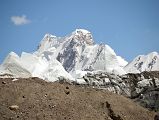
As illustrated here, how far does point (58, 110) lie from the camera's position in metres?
18.7

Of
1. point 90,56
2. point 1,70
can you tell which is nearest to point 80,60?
point 90,56

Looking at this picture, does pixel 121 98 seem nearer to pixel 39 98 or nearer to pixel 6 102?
pixel 39 98

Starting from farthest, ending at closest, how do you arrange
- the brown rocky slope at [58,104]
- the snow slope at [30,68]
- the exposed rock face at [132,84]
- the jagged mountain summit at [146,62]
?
the jagged mountain summit at [146,62] < the snow slope at [30,68] < the exposed rock face at [132,84] < the brown rocky slope at [58,104]

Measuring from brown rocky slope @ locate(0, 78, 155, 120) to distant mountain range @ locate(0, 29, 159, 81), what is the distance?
1231 cm

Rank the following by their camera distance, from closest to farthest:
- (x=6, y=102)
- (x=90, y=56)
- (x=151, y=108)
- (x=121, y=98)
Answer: (x=6, y=102)
(x=121, y=98)
(x=151, y=108)
(x=90, y=56)

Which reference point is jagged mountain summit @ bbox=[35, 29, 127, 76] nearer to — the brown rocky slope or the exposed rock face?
the exposed rock face

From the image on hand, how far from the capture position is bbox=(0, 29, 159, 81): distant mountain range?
40938mm

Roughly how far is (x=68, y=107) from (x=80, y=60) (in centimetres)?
11458

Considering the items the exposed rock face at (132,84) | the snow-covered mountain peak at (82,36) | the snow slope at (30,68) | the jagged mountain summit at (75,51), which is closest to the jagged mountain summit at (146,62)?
the jagged mountain summit at (75,51)

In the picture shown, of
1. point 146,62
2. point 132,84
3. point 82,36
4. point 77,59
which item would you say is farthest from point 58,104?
point 82,36

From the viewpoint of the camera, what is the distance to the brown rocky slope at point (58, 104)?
59.2ft

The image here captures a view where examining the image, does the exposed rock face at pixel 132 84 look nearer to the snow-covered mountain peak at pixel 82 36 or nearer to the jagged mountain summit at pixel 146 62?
the jagged mountain summit at pixel 146 62

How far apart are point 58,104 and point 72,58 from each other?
121238mm

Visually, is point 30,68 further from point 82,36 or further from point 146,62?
point 82,36
